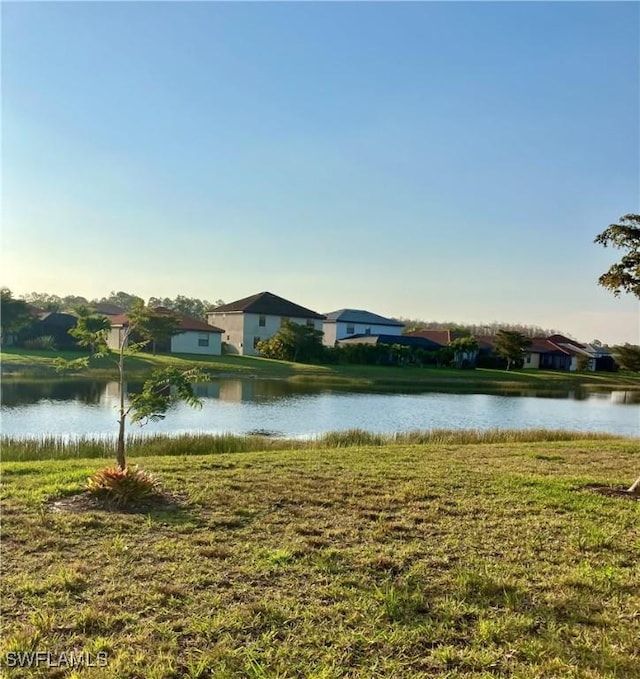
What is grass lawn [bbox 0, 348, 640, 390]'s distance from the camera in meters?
32.5

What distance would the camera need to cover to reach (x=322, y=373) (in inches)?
1576

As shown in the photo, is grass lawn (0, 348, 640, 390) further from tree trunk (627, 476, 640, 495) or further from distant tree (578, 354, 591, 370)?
tree trunk (627, 476, 640, 495)

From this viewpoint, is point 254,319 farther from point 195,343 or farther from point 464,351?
point 464,351

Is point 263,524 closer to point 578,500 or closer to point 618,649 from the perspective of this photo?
point 618,649

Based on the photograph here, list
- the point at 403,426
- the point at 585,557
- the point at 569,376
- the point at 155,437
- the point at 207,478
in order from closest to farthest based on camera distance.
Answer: the point at 585,557 → the point at 207,478 → the point at 155,437 → the point at 403,426 → the point at 569,376

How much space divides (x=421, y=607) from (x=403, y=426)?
1426 cm

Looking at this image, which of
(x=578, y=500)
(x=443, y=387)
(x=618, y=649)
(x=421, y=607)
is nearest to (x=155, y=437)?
(x=578, y=500)

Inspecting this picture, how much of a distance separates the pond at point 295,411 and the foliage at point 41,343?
15.3m

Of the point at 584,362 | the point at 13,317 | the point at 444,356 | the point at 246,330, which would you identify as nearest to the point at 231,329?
the point at 246,330

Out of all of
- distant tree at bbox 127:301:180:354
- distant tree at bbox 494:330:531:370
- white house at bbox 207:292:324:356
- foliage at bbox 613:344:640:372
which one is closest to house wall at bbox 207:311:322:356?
white house at bbox 207:292:324:356

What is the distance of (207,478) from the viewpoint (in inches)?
277

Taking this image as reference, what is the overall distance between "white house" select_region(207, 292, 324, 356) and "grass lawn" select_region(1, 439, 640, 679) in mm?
44925

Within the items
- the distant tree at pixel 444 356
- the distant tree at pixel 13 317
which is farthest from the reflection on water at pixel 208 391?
the distant tree at pixel 13 317

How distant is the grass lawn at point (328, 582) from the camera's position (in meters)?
3.03
